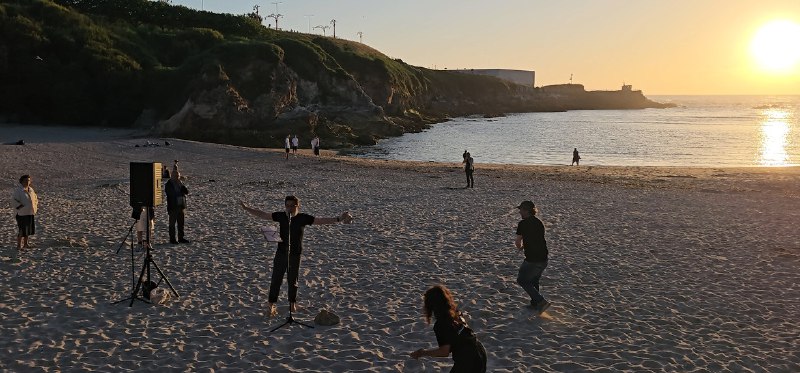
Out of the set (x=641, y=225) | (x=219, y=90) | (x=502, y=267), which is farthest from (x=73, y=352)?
(x=219, y=90)

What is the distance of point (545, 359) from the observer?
7.06 m

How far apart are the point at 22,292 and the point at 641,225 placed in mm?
14349

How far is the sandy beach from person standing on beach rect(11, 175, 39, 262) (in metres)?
0.31

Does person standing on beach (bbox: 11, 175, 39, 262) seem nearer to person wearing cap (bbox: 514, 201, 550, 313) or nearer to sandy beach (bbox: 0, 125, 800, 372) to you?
sandy beach (bbox: 0, 125, 800, 372)

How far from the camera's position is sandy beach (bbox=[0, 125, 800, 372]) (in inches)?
279

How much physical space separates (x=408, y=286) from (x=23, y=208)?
7.73 meters

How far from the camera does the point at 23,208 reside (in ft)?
37.3

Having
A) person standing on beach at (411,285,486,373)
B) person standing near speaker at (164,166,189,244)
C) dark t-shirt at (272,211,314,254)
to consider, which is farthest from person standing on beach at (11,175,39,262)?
person standing on beach at (411,285,486,373)

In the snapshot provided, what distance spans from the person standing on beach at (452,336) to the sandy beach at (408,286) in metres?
2.53

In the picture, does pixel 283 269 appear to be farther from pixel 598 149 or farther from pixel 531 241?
pixel 598 149

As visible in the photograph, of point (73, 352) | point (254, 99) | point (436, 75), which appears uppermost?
point (436, 75)

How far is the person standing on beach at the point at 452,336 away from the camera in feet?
14.1

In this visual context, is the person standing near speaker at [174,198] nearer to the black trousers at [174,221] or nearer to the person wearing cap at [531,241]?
the black trousers at [174,221]

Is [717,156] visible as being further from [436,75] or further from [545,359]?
[436,75]
